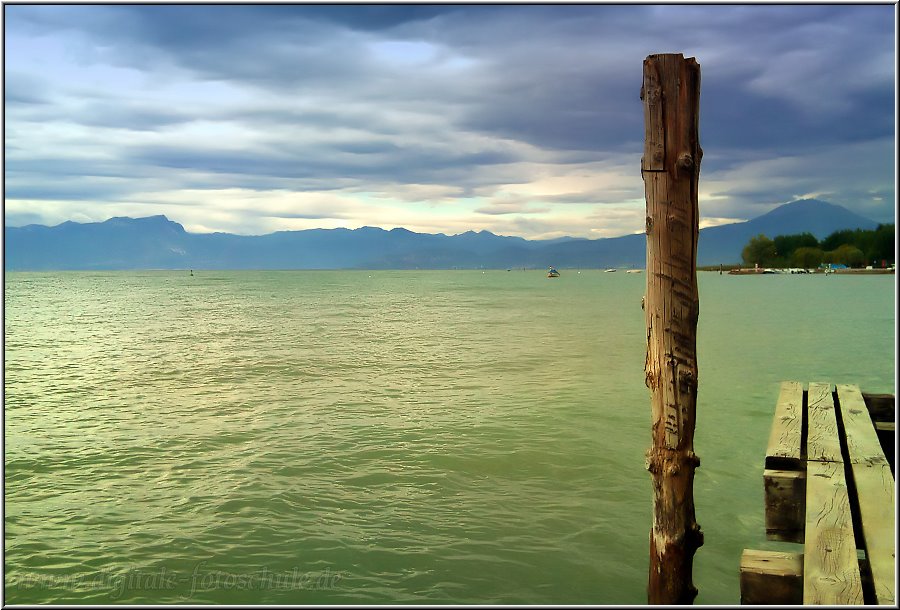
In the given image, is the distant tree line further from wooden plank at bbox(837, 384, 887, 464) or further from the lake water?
wooden plank at bbox(837, 384, 887, 464)

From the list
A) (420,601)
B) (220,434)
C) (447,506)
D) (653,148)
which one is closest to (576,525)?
(447,506)

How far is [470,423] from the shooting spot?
15.1m

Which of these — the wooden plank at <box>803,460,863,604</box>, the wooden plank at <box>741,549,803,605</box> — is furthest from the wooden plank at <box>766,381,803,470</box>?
the wooden plank at <box>741,549,803,605</box>

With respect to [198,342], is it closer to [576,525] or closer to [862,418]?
[576,525]

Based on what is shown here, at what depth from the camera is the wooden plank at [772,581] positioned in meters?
4.81

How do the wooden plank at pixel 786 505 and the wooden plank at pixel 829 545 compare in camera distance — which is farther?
the wooden plank at pixel 786 505

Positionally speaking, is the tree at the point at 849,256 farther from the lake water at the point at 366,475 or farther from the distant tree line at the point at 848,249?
the lake water at the point at 366,475

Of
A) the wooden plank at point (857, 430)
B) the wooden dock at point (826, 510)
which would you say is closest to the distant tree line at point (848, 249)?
the wooden plank at point (857, 430)

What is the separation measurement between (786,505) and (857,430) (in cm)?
258

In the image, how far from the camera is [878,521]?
5.36 m

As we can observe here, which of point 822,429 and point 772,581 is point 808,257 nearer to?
point 822,429

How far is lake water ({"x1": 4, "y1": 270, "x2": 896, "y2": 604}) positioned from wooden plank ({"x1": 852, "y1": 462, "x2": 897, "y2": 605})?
218 cm

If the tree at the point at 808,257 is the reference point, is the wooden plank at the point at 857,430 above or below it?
below

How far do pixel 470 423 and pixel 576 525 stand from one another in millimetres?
5970
